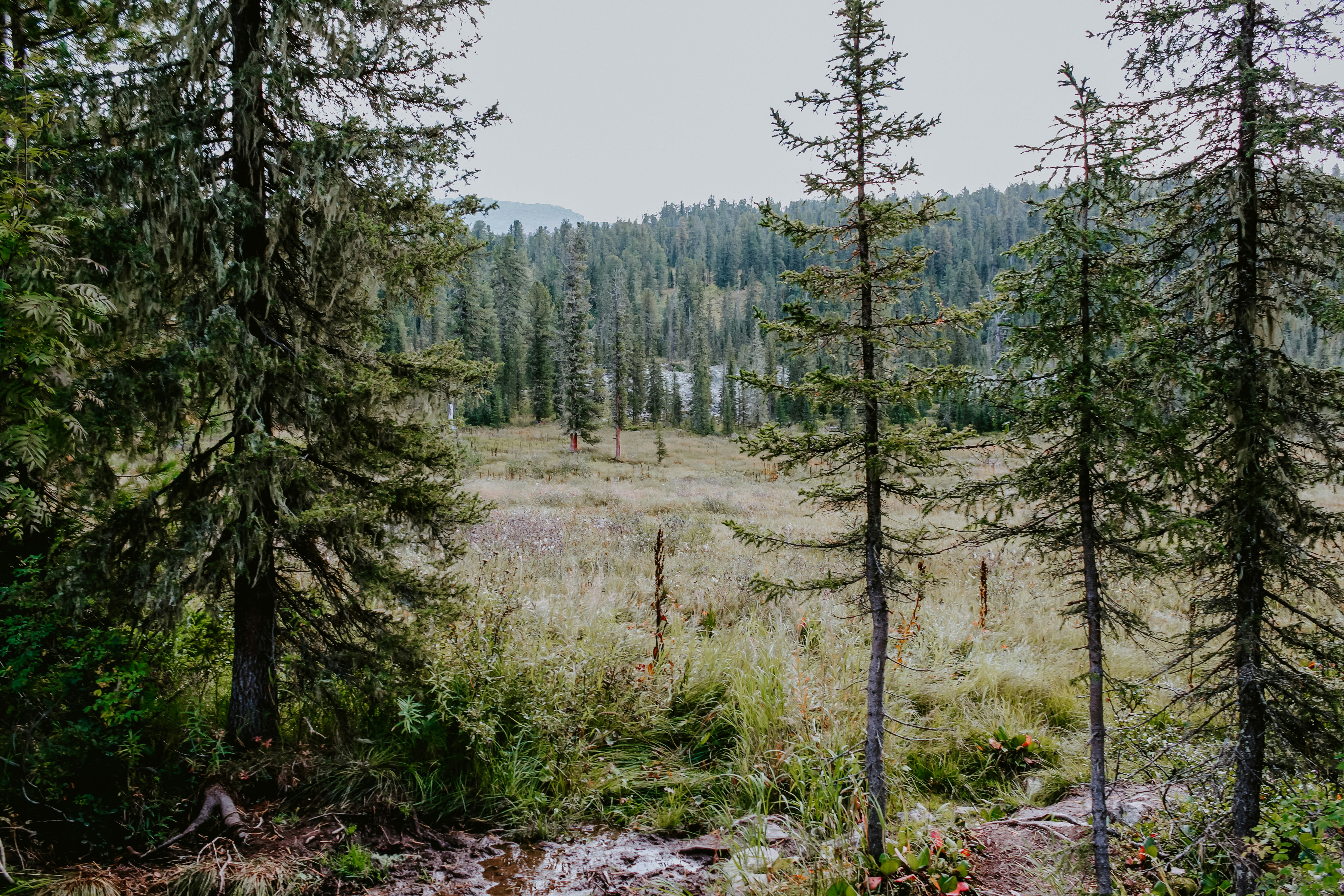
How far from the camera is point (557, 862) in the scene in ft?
12.0

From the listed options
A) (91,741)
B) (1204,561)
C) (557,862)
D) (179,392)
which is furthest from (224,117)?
(1204,561)

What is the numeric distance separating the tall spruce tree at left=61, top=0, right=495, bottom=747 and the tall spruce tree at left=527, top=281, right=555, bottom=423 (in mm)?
51139

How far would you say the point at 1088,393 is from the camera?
260 cm

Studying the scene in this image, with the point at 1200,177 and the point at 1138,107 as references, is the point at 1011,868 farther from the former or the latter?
the point at 1138,107

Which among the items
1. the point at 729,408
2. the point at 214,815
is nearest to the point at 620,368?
the point at 729,408

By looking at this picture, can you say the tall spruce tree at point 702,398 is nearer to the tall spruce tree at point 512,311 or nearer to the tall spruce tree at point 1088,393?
the tall spruce tree at point 512,311

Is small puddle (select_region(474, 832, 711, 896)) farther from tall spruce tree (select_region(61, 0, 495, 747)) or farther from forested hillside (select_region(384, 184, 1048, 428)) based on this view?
forested hillside (select_region(384, 184, 1048, 428))

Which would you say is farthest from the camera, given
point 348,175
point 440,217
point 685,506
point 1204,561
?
point 685,506

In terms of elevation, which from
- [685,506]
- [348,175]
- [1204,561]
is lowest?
[685,506]

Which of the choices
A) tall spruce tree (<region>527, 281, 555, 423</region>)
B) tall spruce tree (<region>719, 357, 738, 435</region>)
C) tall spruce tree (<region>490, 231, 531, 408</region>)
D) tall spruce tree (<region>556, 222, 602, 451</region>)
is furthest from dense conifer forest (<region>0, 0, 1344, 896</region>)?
tall spruce tree (<region>719, 357, 738, 435</region>)

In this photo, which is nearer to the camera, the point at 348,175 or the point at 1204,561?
the point at 1204,561

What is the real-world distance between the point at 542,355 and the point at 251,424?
175ft

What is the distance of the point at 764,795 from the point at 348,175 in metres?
5.01

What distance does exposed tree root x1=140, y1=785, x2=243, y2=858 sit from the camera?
3338mm
